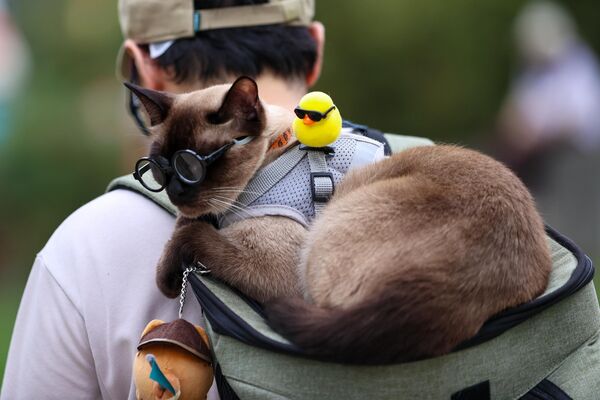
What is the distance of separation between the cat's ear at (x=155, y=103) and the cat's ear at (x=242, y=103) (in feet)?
0.52

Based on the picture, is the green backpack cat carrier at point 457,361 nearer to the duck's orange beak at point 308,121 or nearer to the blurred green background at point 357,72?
the duck's orange beak at point 308,121

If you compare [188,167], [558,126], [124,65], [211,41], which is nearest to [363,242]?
[188,167]

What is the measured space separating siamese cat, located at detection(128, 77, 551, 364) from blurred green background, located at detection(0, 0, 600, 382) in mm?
5496

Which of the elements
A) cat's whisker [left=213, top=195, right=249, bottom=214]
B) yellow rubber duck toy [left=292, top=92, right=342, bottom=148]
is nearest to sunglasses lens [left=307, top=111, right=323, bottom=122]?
yellow rubber duck toy [left=292, top=92, right=342, bottom=148]

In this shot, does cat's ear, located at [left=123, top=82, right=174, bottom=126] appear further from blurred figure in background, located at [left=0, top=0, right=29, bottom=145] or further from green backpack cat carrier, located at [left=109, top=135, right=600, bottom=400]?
blurred figure in background, located at [left=0, top=0, right=29, bottom=145]

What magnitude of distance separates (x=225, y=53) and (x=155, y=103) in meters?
0.33

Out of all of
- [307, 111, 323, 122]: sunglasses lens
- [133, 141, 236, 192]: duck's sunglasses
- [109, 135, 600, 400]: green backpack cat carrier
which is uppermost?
[307, 111, 323, 122]: sunglasses lens

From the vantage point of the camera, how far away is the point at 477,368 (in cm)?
148

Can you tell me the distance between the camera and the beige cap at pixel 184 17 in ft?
6.92

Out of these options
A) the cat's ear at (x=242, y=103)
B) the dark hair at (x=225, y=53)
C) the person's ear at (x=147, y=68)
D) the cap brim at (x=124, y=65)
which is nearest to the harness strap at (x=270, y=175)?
the cat's ear at (x=242, y=103)

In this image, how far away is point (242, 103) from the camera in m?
1.77

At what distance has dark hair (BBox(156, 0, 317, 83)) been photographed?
6.93 feet

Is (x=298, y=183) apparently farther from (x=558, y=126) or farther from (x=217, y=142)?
(x=558, y=126)

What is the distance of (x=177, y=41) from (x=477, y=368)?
116cm
